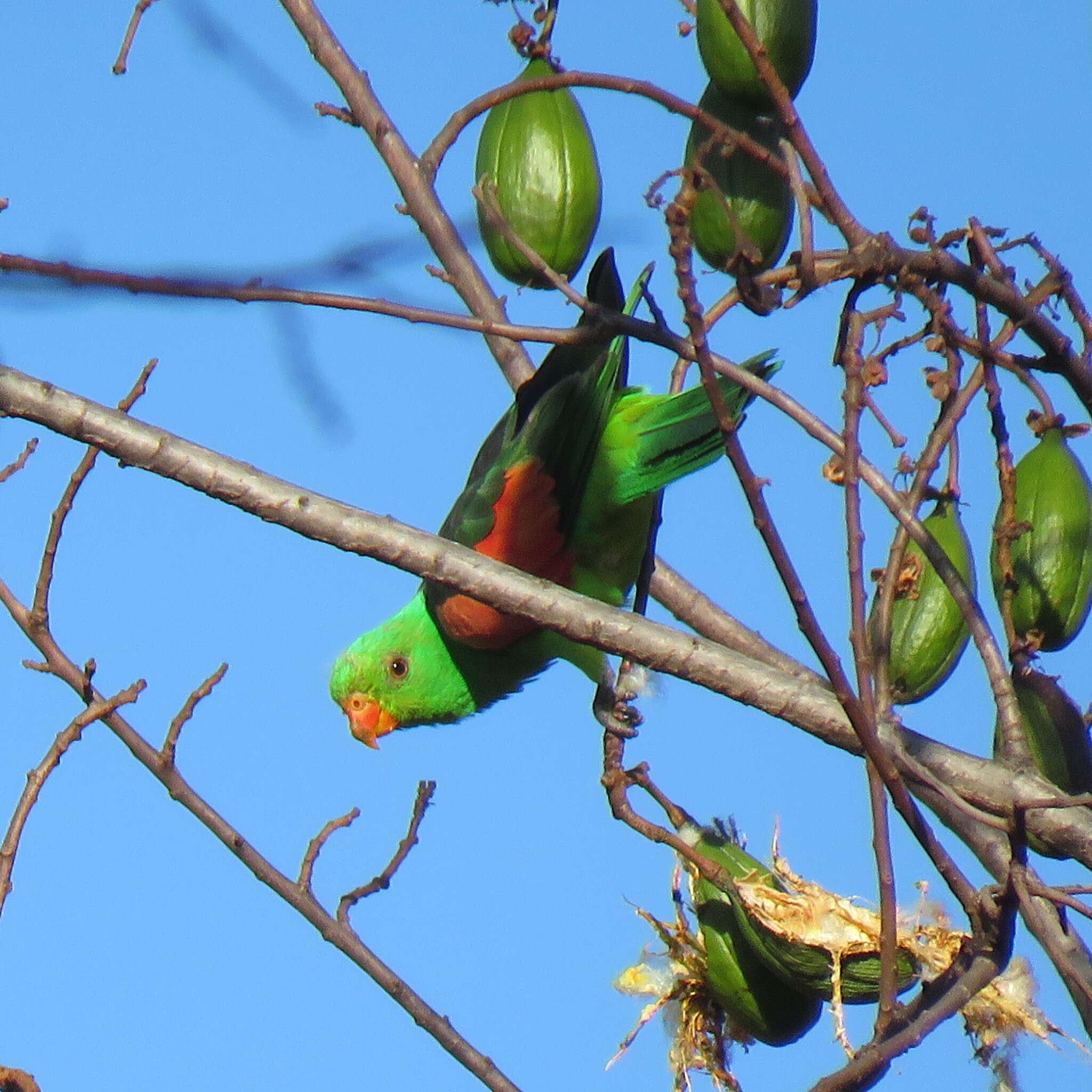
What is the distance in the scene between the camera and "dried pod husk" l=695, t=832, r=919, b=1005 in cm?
280

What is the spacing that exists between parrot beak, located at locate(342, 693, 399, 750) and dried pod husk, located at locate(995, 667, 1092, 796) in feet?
8.00

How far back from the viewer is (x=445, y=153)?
3.69 metres

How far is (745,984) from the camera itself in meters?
2.97

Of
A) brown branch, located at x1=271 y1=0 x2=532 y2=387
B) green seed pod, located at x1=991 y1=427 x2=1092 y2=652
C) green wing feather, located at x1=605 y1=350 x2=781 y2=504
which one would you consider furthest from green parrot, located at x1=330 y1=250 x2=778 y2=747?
green seed pod, located at x1=991 y1=427 x2=1092 y2=652

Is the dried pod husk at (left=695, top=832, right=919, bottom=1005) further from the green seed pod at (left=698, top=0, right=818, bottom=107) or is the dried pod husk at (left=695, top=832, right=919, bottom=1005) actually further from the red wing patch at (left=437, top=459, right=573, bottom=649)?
the green seed pod at (left=698, top=0, right=818, bottom=107)

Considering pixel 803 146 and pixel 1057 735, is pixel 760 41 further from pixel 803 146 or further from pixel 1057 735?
pixel 1057 735

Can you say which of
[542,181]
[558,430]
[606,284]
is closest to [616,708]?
[558,430]

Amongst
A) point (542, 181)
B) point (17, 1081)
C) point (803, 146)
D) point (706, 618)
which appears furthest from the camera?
point (706, 618)

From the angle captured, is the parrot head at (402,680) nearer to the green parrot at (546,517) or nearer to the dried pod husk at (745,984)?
the green parrot at (546,517)

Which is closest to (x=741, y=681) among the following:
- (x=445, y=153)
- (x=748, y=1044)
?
(x=748, y=1044)

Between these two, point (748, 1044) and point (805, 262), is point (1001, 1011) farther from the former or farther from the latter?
point (805, 262)

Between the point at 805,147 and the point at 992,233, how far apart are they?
2.19 ft

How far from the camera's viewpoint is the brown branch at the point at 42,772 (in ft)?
6.78

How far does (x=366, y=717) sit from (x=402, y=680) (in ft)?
0.64
